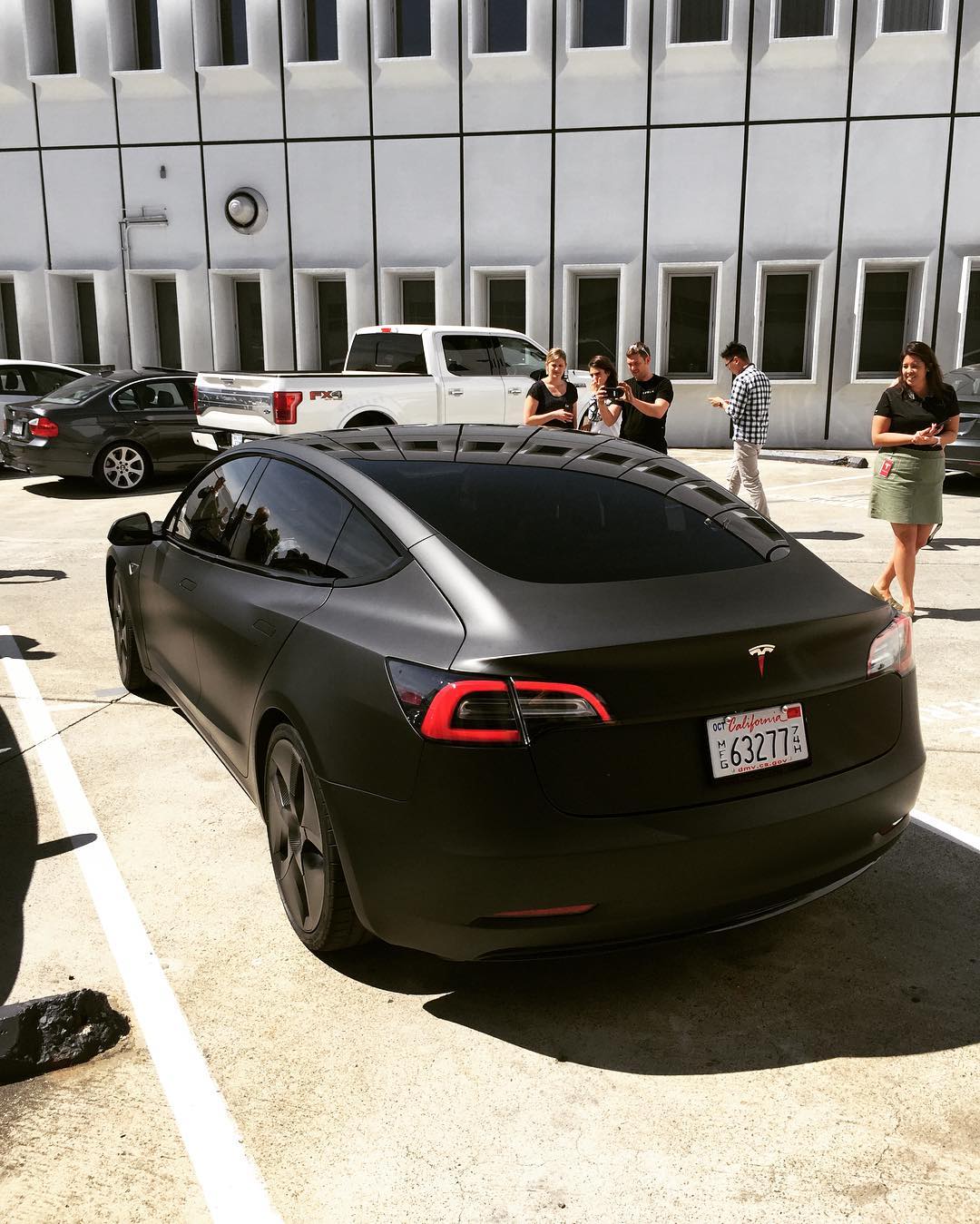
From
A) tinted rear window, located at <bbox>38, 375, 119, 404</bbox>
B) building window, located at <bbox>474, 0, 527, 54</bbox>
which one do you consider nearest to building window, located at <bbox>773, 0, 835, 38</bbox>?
building window, located at <bbox>474, 0, 527, 54</bbox>

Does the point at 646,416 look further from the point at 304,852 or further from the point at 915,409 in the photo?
the point at 304,852

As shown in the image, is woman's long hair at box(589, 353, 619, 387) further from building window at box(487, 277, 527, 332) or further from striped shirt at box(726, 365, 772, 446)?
building window at box(487, 277, 527, 332)

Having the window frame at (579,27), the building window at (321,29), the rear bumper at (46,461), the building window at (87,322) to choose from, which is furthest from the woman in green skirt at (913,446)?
the building window at (87,322)

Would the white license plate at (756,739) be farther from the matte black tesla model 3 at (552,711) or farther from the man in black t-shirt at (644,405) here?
the man in black t-shirt at (644,405)

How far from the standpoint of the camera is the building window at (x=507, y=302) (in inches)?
827

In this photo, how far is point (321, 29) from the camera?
21.2 meters

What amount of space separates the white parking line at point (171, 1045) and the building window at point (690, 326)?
56.2 feet

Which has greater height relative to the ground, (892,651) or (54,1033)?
(892,651)

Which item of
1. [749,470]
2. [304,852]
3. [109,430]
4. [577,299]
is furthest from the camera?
[577,299]

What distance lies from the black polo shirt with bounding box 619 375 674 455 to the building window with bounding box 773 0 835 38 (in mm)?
12773

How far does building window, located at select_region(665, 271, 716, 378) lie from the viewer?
2019cm

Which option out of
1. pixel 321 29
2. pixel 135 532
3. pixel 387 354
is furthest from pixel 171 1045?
pixel 321 29

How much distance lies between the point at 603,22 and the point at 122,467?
39.5ft

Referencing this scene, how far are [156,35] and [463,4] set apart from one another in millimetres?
6589
